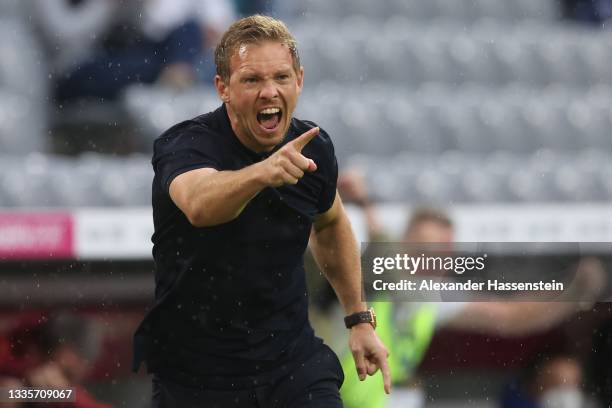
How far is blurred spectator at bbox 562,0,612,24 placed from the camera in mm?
10234

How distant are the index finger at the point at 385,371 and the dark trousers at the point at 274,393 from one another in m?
0.15

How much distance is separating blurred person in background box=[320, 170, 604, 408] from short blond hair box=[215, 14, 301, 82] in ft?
7.65

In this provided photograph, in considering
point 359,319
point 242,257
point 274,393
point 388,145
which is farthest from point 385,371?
point 388,145

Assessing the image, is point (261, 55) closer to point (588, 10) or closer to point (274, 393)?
point (274, 393)

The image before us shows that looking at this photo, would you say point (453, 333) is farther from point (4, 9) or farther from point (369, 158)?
point (4, 9)

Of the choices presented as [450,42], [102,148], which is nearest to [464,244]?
[102,148]

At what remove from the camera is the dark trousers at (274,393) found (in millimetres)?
3586

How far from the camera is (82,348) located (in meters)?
5.88

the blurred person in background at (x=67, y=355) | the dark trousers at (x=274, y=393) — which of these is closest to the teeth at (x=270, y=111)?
the dark trousers at (x=274, y=393)

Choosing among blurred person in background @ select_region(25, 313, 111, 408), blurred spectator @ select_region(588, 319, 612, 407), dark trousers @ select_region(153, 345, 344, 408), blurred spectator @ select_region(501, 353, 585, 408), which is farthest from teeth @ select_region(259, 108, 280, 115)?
blurred spectator @ select_region(588, 319, 612, 407)

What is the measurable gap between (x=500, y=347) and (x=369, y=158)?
1.79 metres

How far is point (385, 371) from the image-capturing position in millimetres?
3768

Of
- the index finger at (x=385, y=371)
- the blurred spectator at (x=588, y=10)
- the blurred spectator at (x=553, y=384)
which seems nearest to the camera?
the index finger at (x=385, y=371)

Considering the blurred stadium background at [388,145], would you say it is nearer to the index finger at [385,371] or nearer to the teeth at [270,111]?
the index finger at [385,371]
